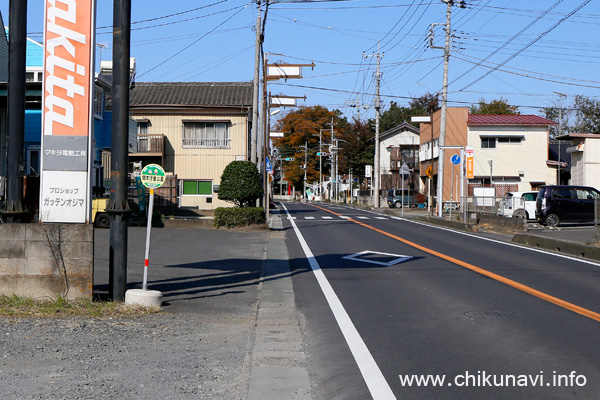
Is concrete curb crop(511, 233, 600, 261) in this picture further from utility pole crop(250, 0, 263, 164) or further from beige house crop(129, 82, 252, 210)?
beige house crop(129, 82, 252, 210)

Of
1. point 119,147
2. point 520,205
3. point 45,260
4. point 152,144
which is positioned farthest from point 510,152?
point 45,260

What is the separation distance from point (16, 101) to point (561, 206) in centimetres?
2505

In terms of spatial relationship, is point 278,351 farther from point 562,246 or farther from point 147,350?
point 562,246

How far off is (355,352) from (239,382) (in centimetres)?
155

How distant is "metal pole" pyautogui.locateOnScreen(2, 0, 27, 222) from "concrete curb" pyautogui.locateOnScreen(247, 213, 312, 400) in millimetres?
4144

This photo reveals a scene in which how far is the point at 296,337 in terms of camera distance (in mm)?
7648

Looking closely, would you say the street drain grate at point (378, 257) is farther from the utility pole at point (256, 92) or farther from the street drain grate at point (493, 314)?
the utility pole at point (256, 92)

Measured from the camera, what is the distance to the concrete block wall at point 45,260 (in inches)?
343

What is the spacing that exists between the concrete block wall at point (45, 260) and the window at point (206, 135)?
107ft

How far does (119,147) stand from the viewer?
9.31 m

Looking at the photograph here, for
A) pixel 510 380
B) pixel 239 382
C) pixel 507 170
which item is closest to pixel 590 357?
pixel 510 380

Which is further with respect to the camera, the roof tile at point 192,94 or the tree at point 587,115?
the tree at point 587,115

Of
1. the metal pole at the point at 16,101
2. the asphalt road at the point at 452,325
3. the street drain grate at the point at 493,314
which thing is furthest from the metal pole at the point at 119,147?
the street drain grate at the point at 493,314

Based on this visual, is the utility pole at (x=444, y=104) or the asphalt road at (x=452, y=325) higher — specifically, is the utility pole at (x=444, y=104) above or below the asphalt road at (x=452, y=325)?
above
